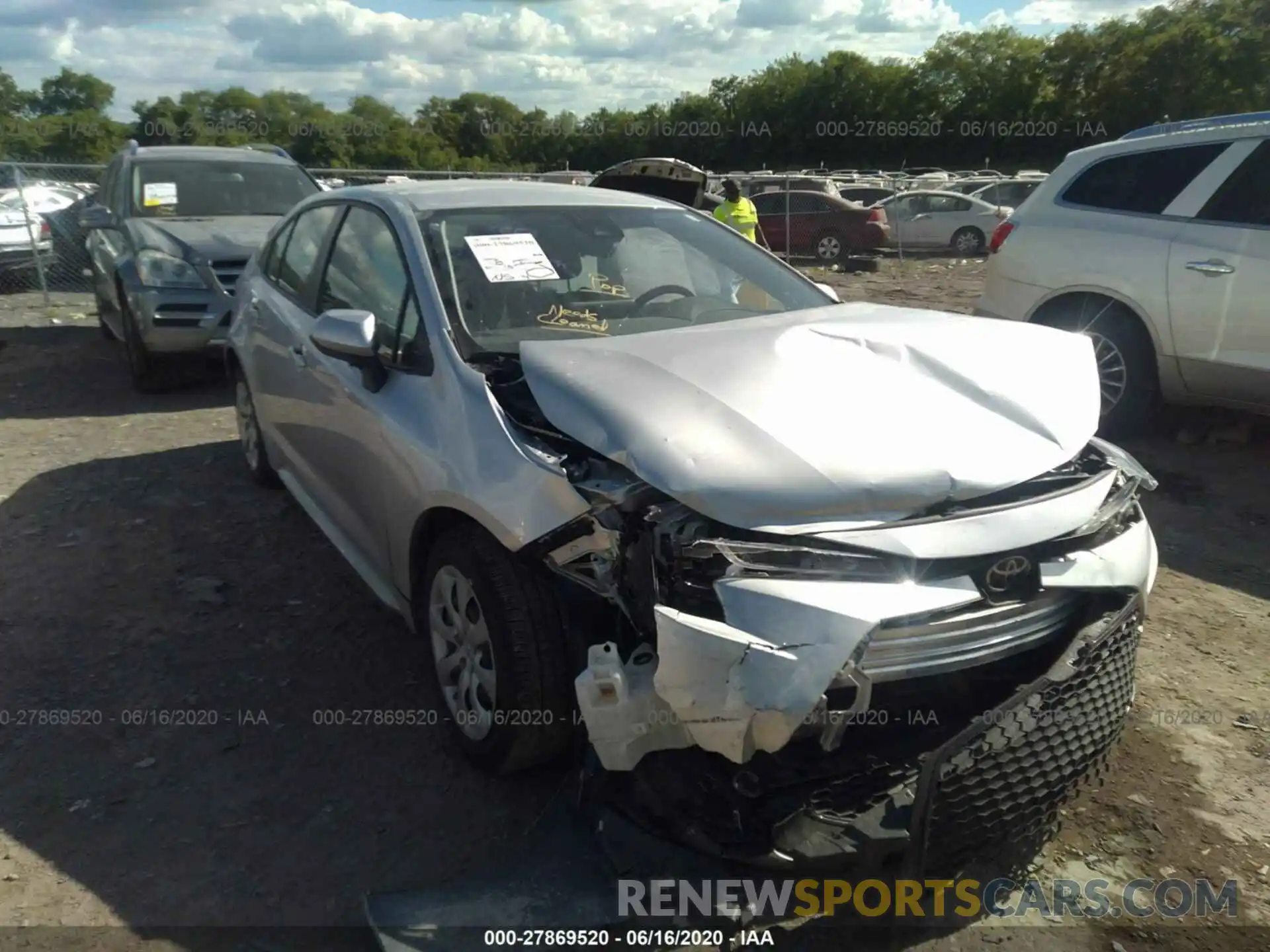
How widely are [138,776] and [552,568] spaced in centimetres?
161

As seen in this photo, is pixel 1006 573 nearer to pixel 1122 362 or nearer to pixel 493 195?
pixel 493 195

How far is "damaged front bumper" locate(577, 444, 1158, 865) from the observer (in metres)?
2.13

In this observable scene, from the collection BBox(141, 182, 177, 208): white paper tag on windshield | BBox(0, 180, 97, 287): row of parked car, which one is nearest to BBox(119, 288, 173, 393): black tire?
BBox(141, 182, 177, 208): white paper tag on windshield

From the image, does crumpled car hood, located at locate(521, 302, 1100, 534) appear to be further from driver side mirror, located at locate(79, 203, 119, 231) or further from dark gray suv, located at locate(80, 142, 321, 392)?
driver side mirror, located at locate(79, 203, 119, 231)

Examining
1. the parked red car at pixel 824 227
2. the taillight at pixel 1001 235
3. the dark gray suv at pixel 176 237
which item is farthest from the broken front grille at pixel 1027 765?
the parked red car at pixel 824 227

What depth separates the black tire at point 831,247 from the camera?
60.1ft

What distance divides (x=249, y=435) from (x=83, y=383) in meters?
4.00

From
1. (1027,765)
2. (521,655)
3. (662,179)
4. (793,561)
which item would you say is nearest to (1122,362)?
(662,179)

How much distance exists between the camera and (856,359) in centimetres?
304

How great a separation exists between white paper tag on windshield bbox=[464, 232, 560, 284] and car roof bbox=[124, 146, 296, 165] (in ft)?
21.3

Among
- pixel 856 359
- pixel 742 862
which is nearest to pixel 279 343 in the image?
pixel 856 359

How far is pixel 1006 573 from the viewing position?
8.00 feet

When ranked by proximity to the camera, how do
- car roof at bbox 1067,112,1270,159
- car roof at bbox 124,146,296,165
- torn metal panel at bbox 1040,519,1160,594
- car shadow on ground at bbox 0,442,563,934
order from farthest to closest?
car roof at bbox 124,146,296,165, car roof at bbox 1067,112,1270,159, car shadow on ground at bbox 0,442,563,934, torn metal panel at bbox 1040,519,1160,594

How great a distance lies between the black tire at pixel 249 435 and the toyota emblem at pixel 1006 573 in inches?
158
